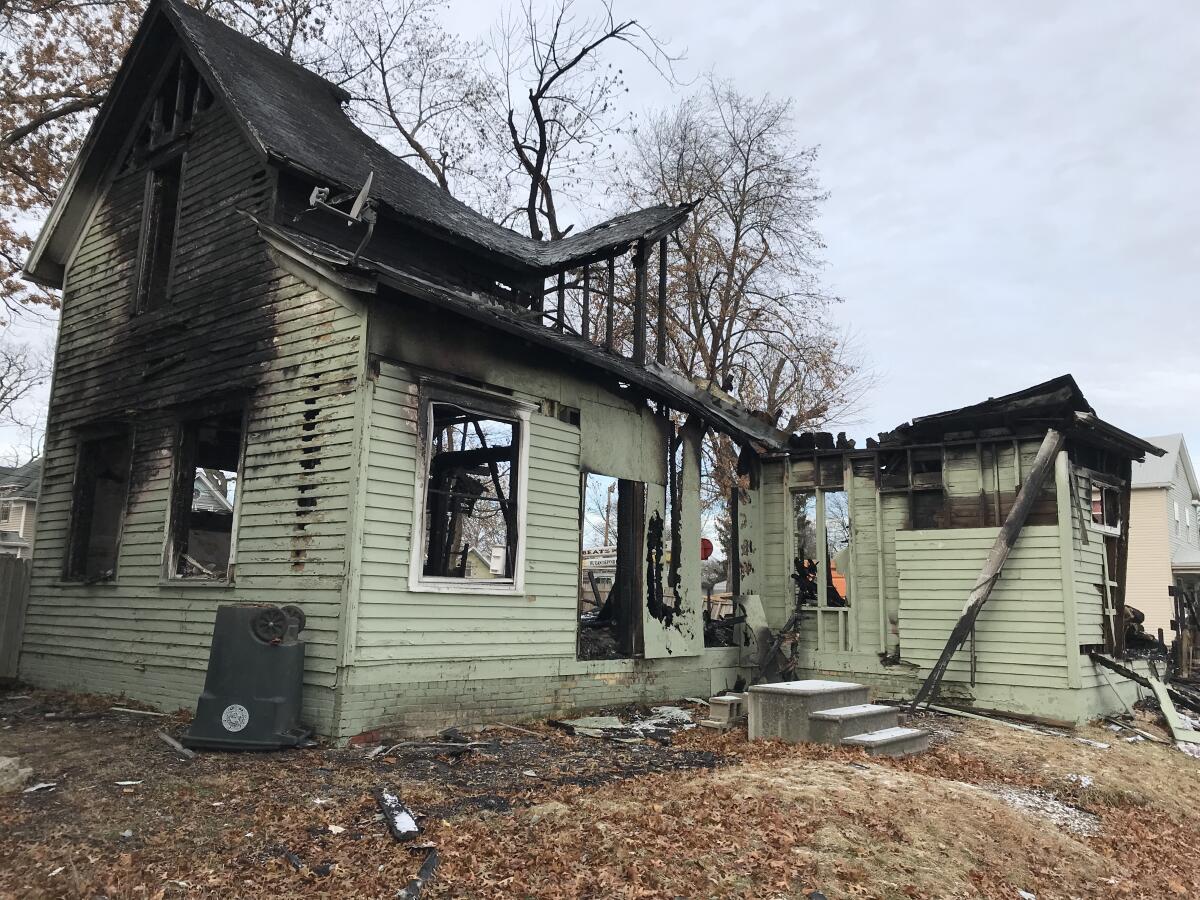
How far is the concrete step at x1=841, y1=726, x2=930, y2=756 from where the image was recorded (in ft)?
26.9

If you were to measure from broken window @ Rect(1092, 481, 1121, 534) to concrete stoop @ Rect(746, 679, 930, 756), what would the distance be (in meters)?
5.30

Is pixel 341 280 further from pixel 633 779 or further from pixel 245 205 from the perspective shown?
pixel 633 779

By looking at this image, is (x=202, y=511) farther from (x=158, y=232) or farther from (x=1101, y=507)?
(x=1101, y=507)

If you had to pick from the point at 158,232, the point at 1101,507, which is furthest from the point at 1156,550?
the point at 158,232

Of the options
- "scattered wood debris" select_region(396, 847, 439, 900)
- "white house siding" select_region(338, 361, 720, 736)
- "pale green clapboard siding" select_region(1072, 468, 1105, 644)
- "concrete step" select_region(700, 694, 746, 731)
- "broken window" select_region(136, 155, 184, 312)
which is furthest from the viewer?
"broken window" select_region(136, 155, 184, 312)

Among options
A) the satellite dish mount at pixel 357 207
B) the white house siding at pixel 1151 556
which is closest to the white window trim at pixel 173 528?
the satellite dish mount at pixel 357 207

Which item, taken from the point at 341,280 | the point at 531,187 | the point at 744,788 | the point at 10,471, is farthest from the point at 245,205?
the point at 10,471

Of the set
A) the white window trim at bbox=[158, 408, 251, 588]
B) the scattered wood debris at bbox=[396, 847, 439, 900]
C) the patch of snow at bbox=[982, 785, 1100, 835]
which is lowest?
the patch of snow at bbox=[982, 785, 1100, 835]

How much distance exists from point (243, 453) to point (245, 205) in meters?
3.04

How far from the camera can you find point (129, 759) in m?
7.23

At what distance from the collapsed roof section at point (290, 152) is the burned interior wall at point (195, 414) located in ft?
1.54

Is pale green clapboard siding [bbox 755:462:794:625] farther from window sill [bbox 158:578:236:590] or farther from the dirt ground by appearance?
window sill [bbox 158:578:236:590]

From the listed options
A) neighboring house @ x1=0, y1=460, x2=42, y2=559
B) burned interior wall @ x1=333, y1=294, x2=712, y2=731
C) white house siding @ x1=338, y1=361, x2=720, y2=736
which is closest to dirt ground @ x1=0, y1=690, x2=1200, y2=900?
white house siding @ x1=338, y1=361, x2=720, y2=736

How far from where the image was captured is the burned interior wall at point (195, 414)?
862cm
